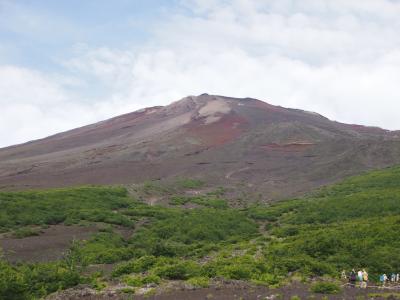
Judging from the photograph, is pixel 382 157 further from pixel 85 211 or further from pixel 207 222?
pixel 85 211

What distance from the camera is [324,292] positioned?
2027 centimetres

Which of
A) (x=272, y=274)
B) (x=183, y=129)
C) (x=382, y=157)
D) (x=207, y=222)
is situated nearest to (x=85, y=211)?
(x=207, y=222)

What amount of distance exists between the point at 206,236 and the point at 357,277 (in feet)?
49.2

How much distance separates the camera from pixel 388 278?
79.4 feet

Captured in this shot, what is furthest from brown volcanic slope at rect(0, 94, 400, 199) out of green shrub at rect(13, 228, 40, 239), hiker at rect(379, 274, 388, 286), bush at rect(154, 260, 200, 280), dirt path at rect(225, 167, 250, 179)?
bush at rect(154, 260, 200, 280)

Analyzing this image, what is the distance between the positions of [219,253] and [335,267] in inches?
270

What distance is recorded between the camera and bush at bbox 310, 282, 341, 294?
2027 centimetres

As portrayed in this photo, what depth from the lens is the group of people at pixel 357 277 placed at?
22078 millimetres

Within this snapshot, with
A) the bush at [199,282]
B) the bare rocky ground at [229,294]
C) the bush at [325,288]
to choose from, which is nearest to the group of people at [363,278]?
the bare rocky ground at [229,294]

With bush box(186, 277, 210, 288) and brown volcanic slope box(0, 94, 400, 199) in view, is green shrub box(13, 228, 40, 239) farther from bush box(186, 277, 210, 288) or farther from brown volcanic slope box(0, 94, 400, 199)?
brown volcanic slope box(0, 94, 400, 199)

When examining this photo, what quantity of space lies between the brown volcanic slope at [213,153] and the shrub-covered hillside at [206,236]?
8.22 meters

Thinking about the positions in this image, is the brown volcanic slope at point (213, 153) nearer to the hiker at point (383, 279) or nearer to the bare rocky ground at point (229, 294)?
the hiker at point (383, 279)

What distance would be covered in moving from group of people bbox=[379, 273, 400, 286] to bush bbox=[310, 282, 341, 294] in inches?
131

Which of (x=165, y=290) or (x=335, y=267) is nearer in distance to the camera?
(x=165, y=290)
